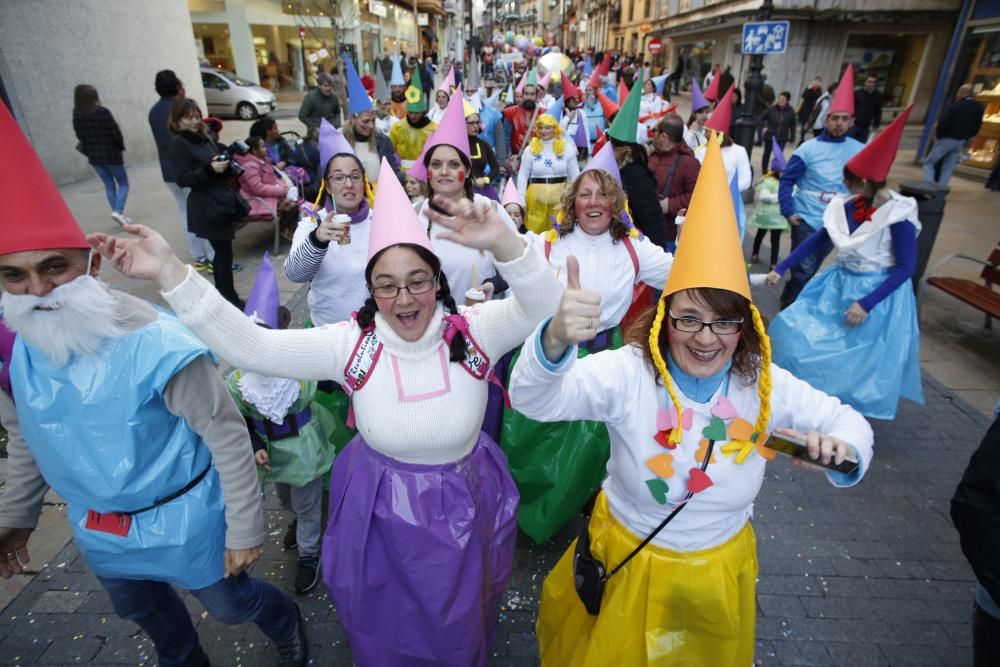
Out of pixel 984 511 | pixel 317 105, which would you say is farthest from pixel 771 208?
pixel 317 105

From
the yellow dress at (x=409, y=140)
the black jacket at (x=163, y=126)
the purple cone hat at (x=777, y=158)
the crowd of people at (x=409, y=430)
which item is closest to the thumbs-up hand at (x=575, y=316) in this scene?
the crowd of people at (x=409, y=430)

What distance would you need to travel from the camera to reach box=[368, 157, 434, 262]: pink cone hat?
1.84 metres

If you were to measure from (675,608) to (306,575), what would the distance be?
1.93 m

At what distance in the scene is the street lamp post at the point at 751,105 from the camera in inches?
386

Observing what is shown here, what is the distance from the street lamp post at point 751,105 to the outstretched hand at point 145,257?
33.8 feet

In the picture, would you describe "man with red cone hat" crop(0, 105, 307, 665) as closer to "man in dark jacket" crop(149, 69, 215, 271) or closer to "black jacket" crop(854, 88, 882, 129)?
"man in dark jacket" crop(149, 69, 215, 271)

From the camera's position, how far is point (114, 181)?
809cm

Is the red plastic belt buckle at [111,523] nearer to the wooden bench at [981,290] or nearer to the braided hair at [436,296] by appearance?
the braided hair at [436,296]

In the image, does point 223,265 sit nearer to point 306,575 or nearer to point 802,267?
point 306,575

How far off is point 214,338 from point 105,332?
35cm

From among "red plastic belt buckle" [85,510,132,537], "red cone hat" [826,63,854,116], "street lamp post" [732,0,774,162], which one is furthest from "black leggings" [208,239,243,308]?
"street lamp post" [732,0,774,162]

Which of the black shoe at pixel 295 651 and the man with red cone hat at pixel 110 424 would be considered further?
the black shoe at pixel 295 651

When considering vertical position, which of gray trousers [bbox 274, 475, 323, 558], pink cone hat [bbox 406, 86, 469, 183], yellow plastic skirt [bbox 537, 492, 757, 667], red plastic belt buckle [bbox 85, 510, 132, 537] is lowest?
gray trousers [bbox 274, 475, 323, 558]

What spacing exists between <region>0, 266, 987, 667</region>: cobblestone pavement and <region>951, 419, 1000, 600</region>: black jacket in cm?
113
